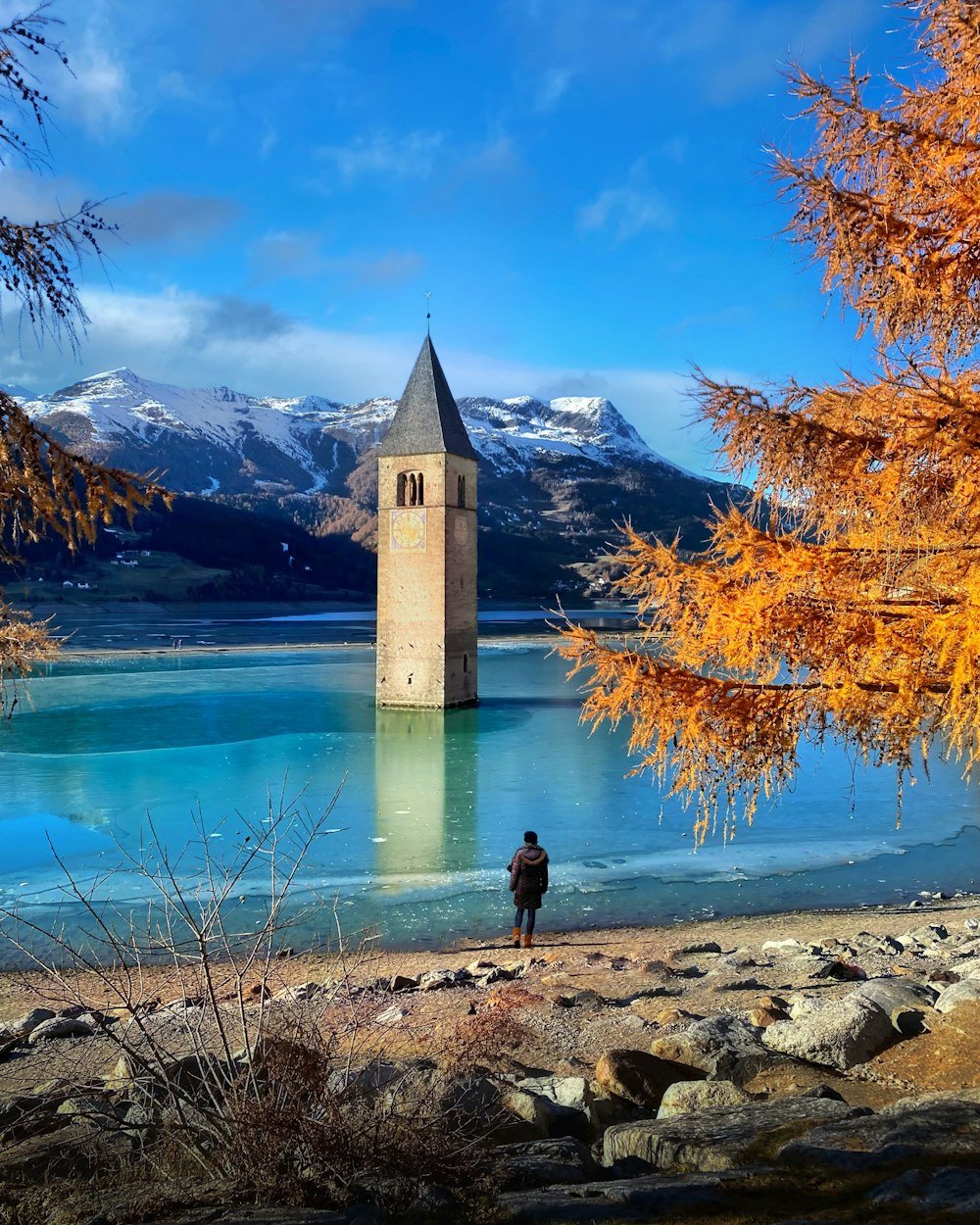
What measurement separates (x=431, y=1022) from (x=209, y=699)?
27.6m

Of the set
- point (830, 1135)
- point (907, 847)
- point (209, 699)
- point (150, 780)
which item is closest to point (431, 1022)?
point (830, 1135)

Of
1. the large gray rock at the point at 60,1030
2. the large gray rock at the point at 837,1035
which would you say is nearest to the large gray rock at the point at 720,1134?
the large gray rock at the point at 837,1035

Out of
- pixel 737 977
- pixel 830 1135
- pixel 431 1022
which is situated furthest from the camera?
pixel 737 977

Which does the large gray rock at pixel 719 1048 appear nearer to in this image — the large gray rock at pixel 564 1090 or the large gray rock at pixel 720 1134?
the large gray rock at pixel 564 1090

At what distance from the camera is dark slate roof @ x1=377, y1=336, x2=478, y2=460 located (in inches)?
1363

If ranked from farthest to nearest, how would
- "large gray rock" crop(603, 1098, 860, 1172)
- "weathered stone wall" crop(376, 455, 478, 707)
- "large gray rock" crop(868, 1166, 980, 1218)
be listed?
"weathered stone wall" crop(376, 455, 478, 707) → "large gray rock" crop(603, 1098, 860, 1172) → "large gray rock" crop(868, 1166, 980, 1218)

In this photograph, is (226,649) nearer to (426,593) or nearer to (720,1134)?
(426,593)

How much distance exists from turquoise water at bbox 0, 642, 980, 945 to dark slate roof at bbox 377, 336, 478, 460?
998cm

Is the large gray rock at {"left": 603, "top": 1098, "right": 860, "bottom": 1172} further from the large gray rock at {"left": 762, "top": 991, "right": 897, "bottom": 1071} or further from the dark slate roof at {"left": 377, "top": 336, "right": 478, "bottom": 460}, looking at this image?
the dark slate roof at {"left": 377, "top": 336, "right": 478, "bottom": 460}

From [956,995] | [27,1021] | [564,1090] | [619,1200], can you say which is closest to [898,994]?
[956,995]

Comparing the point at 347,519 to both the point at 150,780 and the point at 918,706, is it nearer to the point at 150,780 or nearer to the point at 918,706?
the point at 150,780

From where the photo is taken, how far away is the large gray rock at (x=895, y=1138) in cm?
369

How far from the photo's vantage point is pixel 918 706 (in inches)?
250

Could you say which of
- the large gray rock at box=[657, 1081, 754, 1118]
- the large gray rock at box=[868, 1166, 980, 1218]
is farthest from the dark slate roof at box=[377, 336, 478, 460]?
the large gray rock at box=[868, 1166, 980, 1218]
